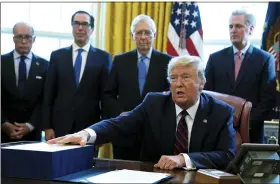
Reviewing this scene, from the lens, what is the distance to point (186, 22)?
5.41 metres

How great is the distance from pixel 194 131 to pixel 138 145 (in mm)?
1038

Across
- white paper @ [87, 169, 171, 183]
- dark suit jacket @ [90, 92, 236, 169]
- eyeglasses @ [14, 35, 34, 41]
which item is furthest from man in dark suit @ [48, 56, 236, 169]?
eyeglasses @ [14, 35, 34, 41]

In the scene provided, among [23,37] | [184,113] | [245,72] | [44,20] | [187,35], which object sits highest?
[44,20]

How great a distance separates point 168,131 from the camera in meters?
2.91

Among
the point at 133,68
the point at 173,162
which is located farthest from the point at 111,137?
the point at 133,68

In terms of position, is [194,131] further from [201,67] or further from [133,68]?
[133,68]

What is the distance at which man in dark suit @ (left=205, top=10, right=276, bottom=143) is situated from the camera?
3967 millimetres

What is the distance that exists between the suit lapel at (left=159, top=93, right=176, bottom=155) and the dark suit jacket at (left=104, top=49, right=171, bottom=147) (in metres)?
1.11

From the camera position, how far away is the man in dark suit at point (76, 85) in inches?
167

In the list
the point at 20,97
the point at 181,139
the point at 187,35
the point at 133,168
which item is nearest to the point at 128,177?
the point at 133,168

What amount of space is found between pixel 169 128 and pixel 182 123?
9cm

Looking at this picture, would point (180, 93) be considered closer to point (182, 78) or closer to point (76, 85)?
point (182, 78)

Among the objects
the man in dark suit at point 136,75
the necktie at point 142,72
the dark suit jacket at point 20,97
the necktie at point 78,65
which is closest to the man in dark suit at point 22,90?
the dark suit jacket at point 20,97

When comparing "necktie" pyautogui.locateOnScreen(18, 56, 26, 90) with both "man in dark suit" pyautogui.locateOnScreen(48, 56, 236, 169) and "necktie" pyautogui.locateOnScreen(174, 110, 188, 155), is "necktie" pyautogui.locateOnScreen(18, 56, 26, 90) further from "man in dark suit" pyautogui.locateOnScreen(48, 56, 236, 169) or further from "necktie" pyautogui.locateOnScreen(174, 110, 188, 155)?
"necktie" pyautogui.locateOnScreen(174, 110, 188, 155)
